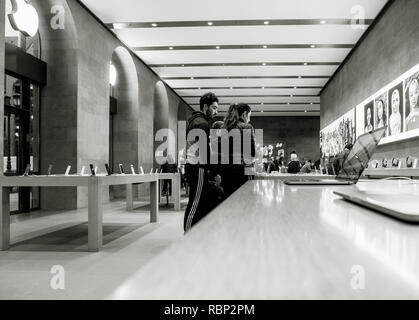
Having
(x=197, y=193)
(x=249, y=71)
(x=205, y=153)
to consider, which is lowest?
(x=197, y=193)

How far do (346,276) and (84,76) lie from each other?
26.1ft

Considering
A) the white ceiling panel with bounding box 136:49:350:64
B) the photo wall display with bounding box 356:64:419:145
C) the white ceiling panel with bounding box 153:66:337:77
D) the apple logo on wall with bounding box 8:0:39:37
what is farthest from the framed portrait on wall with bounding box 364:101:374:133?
the apple logo on wall with bounding box 8:0:39:37

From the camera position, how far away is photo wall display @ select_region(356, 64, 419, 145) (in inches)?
218

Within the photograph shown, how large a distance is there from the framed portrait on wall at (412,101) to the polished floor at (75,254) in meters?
3.86

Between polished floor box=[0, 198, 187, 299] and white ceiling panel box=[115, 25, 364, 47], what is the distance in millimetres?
4792

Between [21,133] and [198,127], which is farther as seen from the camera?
[21,133]

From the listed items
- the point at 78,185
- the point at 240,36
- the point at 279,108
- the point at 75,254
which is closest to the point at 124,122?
the point at 240,36

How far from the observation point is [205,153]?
3.08 m

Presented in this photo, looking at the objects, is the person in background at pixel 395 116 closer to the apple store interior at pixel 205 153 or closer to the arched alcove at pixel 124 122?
the apple store interior at pixel 205 153

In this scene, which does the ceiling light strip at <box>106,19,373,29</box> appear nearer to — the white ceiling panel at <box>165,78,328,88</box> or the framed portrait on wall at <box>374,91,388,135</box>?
the framed portrait on wall at <box>374,91,388,135</box>

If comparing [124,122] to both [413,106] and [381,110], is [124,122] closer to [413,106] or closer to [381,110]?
[381,110]

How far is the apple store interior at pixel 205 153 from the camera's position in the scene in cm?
33

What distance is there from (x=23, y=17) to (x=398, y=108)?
6059 mm

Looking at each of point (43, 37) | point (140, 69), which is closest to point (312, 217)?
point (43, 37)
